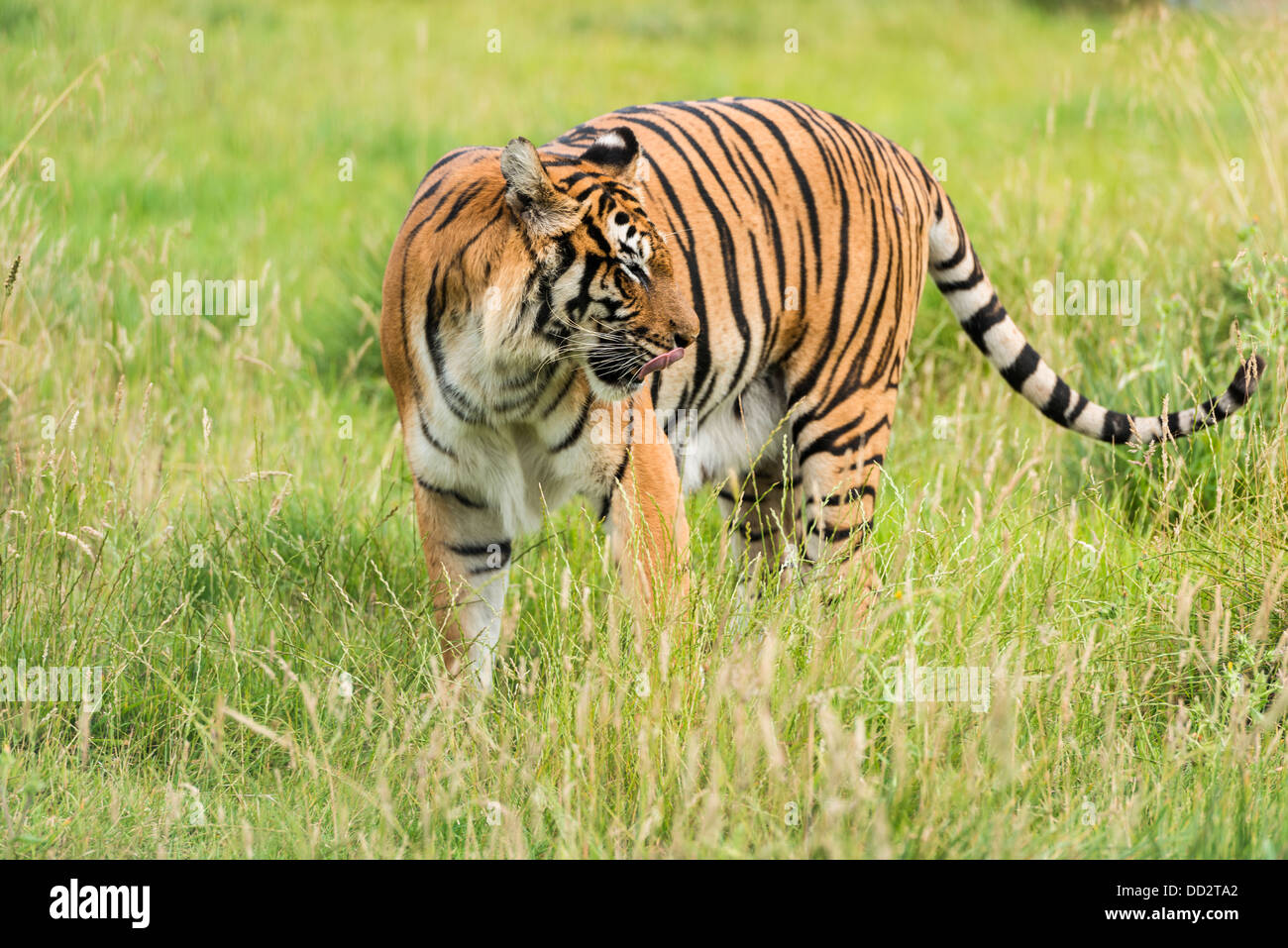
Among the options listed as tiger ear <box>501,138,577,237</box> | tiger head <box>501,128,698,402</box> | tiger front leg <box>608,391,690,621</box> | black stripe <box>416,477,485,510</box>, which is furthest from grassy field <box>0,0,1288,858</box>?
tiger ear <box>501,138,577,237</box>

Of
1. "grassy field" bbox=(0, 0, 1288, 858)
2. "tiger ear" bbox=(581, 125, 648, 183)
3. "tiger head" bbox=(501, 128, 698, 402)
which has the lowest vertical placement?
"grassy field" bbox=(0, 0, 1288, 858)

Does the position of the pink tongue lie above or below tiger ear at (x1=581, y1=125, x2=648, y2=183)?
below

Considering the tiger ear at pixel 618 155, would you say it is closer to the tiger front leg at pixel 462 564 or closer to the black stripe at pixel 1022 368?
the tiger front leg at pixel 462 564

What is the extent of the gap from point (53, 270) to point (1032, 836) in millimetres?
4626

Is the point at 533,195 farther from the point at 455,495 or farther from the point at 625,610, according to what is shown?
the point at 625,610

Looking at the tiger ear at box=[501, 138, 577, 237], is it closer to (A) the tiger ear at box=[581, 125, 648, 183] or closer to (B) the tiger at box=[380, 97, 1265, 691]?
(B) the tiger at box=[380, 97, 1265, 691]

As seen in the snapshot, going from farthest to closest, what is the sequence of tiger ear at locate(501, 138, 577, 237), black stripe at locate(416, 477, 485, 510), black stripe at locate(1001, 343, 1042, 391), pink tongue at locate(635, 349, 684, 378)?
black stripe at locate(1001, 343, 1042, 391)
black stripe at locate(416, 477, 485, 510)
pink tongue at locate(635, 349, 684, 378)
tiger ear at locate(501, 138, 577, 237)

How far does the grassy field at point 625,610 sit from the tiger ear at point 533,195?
76 centimetres

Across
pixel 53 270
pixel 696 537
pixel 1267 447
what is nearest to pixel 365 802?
pixel 696 537

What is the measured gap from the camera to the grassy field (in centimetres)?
247

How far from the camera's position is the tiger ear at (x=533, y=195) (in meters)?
2.78

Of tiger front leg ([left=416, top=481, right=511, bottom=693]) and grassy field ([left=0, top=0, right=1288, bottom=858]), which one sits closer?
grassy field ([left=0, top=0, right=1288, bottom=858])

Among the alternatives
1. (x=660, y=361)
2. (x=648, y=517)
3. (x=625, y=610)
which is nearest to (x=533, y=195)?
(x=660, y=361)

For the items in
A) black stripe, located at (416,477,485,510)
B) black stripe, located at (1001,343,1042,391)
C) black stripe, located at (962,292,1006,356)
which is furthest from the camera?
black stripe, located at (962,292,1006,356)
